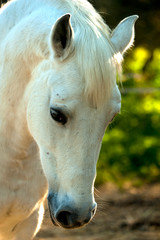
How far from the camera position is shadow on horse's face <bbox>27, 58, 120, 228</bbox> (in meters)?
2.58

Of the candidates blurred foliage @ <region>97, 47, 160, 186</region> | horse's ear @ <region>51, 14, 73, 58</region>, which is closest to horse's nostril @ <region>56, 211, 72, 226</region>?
horse's ear @ <region>51, 14, 73, 58</region>

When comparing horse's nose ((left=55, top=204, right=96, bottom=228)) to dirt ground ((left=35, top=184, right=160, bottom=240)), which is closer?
horse's nose ((left=55, top=204, right=96, bottom=228))

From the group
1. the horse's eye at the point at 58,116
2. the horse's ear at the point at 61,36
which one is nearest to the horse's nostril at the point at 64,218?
the horse's eye at the point at 58,116

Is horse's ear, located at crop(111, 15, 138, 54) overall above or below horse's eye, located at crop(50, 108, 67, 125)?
below

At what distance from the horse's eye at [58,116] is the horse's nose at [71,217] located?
45cm

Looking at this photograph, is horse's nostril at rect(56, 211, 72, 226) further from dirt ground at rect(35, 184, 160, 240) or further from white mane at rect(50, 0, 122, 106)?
dirt ground at rect(35, 184, 160, 240)

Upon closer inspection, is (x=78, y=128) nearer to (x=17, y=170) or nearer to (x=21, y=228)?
(x=17, y=170)

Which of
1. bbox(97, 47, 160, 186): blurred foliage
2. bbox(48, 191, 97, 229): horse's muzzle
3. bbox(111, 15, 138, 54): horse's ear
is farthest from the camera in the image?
bbox(97, 47, 160, 186): blurred foliage

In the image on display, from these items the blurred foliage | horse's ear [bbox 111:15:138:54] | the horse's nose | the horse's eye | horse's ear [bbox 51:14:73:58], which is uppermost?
horse's ear [bbox 51:14:73:58]

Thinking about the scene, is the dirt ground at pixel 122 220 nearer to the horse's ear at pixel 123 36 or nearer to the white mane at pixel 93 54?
the horse's ear at pixel 123 36

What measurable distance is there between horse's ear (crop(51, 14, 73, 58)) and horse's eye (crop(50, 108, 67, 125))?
307 millimetres

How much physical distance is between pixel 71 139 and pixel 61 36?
0.55 m

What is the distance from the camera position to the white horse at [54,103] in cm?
259

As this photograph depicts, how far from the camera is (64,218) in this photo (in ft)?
8.53
